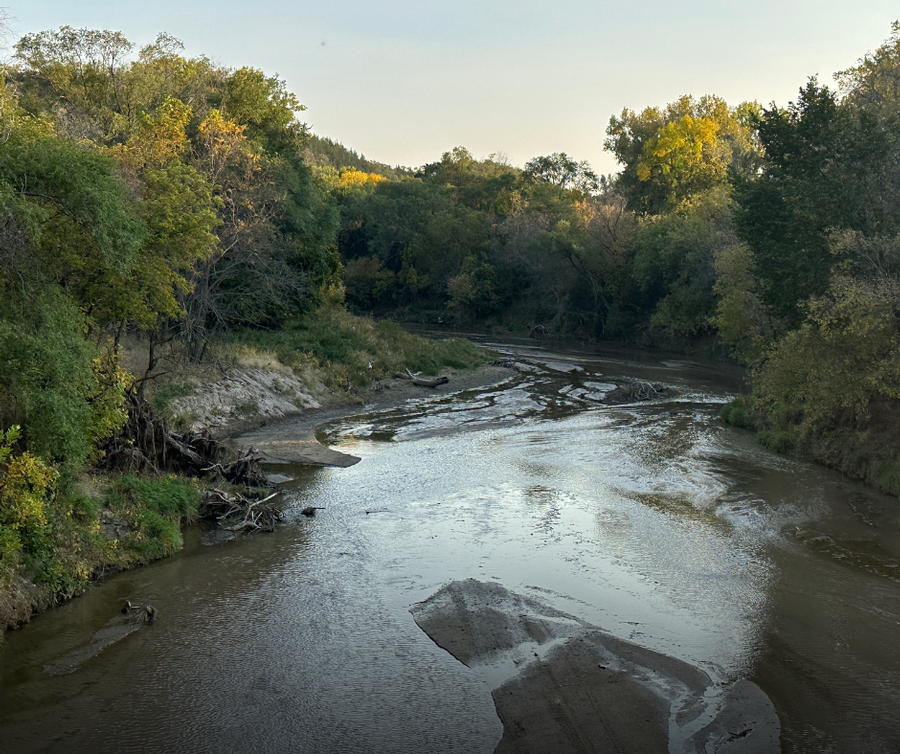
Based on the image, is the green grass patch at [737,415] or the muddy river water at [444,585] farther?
the green grass patch at [737,415]

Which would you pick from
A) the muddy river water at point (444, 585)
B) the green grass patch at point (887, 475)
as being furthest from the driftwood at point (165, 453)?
the green grass patch at point (887, 475)

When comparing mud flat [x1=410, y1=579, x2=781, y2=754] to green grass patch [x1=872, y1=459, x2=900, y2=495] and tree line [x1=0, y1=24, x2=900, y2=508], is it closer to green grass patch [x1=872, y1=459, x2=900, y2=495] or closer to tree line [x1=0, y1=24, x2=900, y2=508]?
tree line [x1=0, y1=24, x2=900, y2=508]

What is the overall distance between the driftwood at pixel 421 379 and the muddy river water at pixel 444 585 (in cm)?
1671

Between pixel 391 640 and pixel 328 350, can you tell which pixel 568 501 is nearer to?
pixel 391 640

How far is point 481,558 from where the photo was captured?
61.4ft

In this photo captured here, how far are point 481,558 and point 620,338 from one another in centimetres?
6058

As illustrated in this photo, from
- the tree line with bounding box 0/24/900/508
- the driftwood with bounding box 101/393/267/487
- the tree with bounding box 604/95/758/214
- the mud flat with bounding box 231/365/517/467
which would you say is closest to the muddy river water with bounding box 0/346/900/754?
the mud flat with bounding box 231/365/517/467

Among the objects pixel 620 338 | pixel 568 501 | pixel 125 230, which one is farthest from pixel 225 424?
pixel 620 338

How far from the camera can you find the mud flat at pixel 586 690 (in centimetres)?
1107

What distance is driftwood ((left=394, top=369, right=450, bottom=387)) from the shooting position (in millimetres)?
46531

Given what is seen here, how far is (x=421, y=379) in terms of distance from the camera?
47344mm

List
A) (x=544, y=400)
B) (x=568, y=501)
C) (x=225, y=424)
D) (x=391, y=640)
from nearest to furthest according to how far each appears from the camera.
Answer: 1. (x=391, y=640)
2. (x=568, y=501)
3. (x=225, y=424)
4. (x=544, y=400)

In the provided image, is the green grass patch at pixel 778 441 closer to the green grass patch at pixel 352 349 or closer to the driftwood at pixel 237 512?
Result: the driftwood at pixel 237 512

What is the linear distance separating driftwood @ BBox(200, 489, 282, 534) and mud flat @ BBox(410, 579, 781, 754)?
20.6ft
